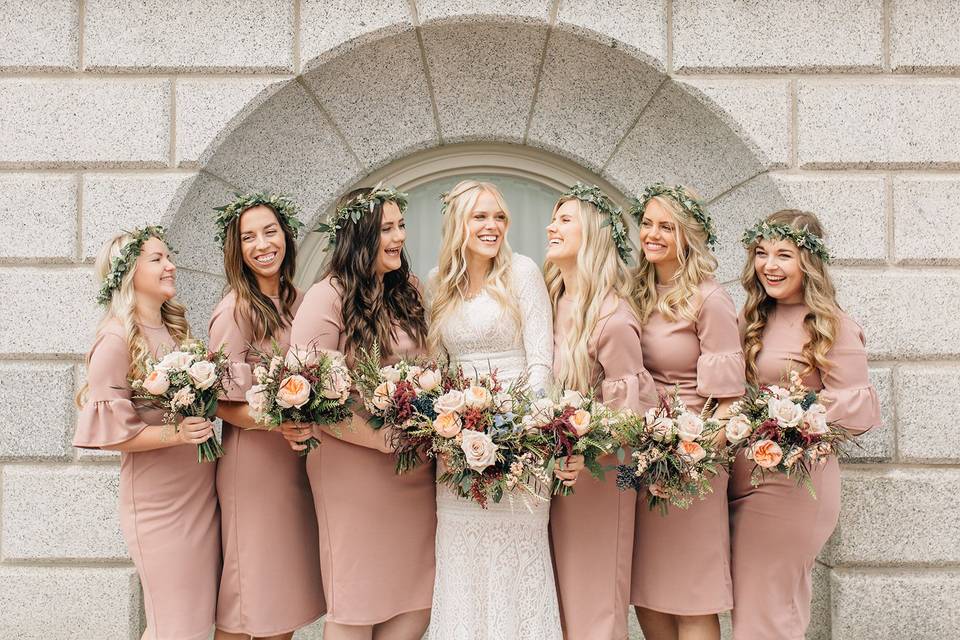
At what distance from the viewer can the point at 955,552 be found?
16.0ft

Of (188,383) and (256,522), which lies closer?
(188,383)

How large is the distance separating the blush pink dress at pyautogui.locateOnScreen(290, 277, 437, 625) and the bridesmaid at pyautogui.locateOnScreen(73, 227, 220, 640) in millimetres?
580

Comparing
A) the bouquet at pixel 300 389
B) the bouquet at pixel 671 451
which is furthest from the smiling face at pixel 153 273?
the bouquet at pixel 671 451

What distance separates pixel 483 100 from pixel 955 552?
4.29m

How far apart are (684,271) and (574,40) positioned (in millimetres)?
2073

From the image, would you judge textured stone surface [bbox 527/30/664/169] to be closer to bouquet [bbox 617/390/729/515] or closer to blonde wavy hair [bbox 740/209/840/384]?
blonde wavy hair [bbox 740/209/840/384]

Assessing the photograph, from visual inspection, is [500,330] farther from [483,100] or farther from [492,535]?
[483,100]

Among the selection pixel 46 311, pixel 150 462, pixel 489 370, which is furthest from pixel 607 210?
pixel 46 311

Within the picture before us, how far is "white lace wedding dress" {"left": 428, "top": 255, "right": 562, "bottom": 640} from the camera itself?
11.7ft

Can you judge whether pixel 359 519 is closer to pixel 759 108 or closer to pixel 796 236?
pixel 796 236

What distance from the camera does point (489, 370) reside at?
3762 millimetres

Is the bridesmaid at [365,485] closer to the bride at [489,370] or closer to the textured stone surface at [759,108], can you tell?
the bride at [489,370]

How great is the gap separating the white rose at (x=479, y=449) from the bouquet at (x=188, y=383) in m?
1.20

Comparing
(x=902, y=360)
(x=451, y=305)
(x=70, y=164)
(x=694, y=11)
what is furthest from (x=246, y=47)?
(x=902, y=360)
